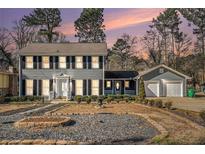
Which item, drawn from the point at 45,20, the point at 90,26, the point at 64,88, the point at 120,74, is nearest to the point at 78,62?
the point at 64,88

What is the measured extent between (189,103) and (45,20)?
18.5 feet

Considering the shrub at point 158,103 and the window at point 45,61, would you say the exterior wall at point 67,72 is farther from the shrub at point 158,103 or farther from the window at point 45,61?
the shrub at point 158,103

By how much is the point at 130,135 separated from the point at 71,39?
4382 millimetres

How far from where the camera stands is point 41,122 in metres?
14.5

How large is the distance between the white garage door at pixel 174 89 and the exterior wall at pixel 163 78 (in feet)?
0.49

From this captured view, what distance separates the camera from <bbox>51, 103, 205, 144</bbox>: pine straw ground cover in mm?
14250

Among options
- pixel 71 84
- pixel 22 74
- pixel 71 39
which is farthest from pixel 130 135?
pixel 22 74

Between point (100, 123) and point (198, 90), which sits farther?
point (198, 90)

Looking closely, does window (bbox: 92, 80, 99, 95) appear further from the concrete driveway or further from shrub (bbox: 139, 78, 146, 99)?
the concrete driveway

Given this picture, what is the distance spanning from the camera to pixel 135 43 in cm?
1568

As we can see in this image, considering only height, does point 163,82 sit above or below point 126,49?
below

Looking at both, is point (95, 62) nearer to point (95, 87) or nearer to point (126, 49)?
point (95, 87)
